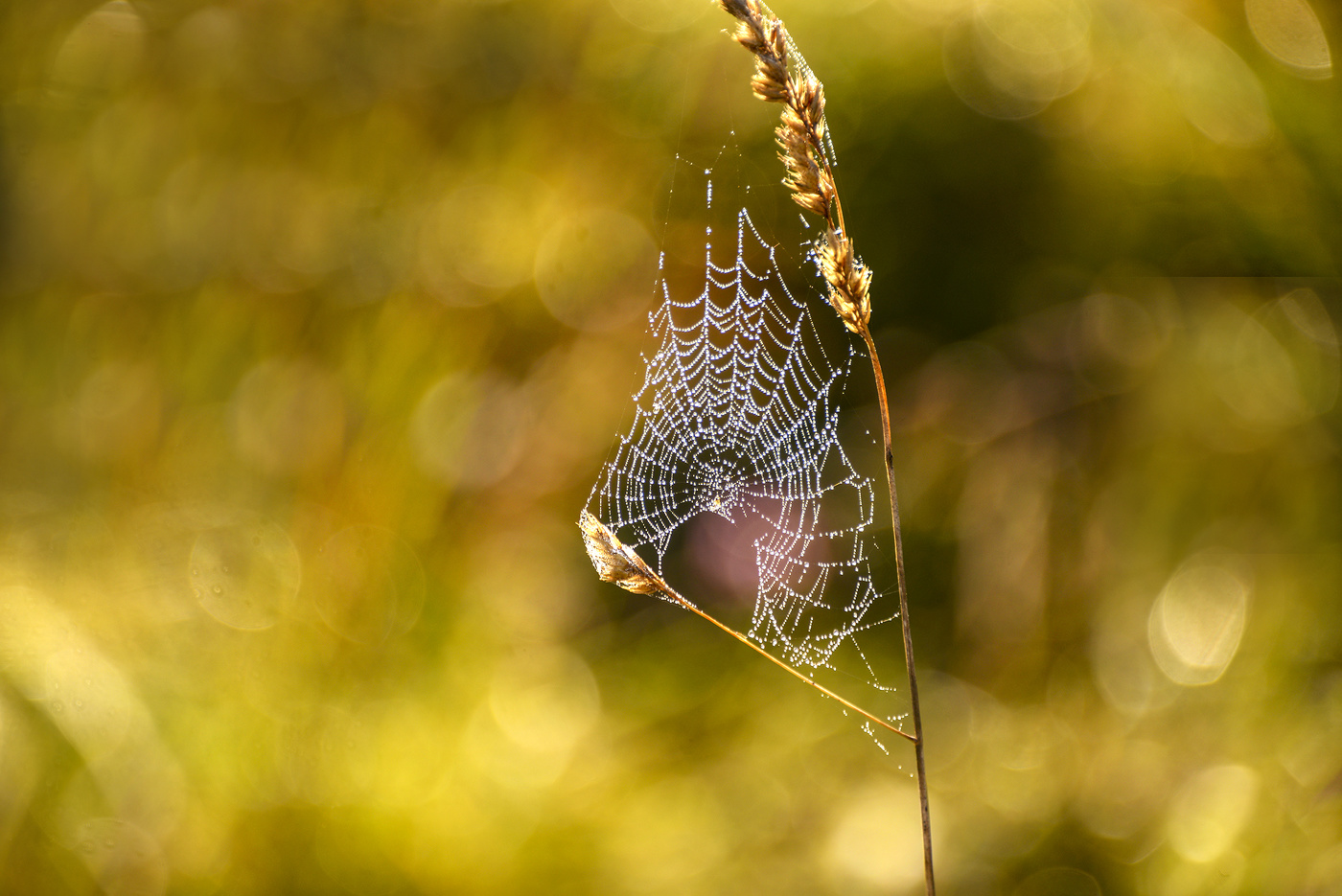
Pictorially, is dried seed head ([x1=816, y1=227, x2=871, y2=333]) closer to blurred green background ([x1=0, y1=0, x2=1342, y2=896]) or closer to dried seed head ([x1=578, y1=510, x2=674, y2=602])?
dried seed head ([x1=578, y1=510, x2=674, y2=602])

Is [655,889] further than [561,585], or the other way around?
[561,585]

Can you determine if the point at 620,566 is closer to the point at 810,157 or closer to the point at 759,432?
the point at 810,157

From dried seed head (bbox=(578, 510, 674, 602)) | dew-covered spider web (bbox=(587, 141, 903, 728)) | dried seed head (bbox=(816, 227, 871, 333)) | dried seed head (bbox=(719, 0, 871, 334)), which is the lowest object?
dew-covered spider web (bbox=(587, 141, 903, 728))

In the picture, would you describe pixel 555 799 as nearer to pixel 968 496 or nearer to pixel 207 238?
pixel 968 496

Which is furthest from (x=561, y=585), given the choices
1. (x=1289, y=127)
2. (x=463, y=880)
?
(x=1289, y=127)

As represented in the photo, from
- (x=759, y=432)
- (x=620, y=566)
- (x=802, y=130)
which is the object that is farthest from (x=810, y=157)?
(x=759, y=432)

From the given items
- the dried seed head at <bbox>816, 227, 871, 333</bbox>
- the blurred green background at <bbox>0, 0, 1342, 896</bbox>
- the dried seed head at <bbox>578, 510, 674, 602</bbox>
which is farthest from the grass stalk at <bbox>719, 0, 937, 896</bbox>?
the blurred green background at <bbox>0, 0, 1342, 896</bbox>
